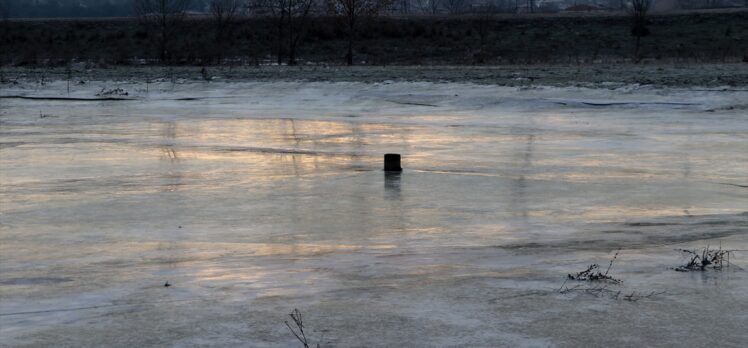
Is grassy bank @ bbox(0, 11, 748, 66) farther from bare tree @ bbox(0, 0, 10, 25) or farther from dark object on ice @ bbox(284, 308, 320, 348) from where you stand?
dark object on ice @ bbox(284, 308, 320, 348)

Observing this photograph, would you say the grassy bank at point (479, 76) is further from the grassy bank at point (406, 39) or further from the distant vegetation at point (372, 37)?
the grassy bank at point (406, 39)

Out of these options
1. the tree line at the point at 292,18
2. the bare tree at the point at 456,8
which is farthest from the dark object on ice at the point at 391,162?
the bare tree at the point at 456,8

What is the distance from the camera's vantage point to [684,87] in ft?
76.8

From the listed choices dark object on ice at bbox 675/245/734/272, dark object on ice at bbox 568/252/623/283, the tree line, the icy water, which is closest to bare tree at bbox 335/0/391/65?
the tree line

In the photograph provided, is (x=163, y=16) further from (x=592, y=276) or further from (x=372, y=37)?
(x=592, y=276)

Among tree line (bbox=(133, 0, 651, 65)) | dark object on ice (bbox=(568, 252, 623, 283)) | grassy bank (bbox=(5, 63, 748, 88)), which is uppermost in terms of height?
tree line (bbox=(133, 0, 651, 65))

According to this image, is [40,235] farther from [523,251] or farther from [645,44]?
[645,44]

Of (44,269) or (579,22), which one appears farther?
(579,22)

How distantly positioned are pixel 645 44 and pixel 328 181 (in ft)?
159

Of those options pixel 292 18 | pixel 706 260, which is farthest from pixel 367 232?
pixel 292 18

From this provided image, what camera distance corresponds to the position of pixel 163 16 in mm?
49750

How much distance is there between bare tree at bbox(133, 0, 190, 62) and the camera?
4974 centimetres

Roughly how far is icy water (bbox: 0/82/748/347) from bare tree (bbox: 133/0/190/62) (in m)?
32.2

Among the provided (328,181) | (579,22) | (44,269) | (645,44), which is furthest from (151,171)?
(579,22)
